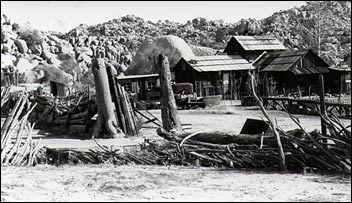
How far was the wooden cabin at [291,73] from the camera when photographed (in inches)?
1029

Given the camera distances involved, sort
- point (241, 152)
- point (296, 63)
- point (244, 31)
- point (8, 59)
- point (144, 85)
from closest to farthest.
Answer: point (241, 152)
point (296, 63)
point (144, 85)
point (244, 31)
point (8, 59)

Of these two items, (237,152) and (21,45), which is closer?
(237,152)

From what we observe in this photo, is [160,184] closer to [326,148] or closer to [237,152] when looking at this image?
[237,152]

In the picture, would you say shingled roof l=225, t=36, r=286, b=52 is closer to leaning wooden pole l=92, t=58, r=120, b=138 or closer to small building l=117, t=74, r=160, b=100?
small building l=117, t=74, r=160, b=100

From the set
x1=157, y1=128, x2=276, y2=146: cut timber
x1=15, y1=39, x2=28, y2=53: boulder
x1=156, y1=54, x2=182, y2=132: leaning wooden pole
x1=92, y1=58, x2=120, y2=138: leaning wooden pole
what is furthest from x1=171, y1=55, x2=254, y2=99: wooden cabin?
x1=15, y1=39, x2=28, y2=53: boulder

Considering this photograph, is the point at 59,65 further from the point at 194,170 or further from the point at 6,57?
the point at 194,170

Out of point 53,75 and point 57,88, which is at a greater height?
point 53,75

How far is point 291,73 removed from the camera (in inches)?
1032

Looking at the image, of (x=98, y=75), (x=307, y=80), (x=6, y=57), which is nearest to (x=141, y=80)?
(x=307, y=80)

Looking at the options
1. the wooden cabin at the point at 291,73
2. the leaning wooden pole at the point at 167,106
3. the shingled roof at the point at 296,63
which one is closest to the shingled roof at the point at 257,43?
the shingled roof at the point at 296,63

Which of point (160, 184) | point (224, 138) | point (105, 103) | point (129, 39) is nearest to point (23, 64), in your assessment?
point (129, 39)

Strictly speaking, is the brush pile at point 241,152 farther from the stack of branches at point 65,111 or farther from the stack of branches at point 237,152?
the stack of branches at point 65,111

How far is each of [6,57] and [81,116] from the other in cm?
3581

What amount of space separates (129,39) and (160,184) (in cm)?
4404
